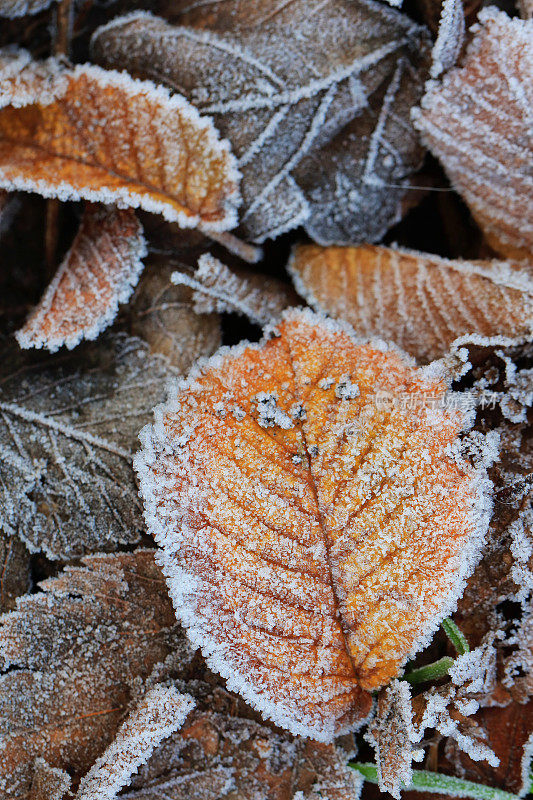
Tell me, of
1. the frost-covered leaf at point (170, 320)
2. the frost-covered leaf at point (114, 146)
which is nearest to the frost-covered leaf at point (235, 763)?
the frost-covered leaf at point (170, 320)

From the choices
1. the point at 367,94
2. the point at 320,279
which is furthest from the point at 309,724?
the point at 367,94

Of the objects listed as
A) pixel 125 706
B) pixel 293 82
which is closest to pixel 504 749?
pixel 125 706

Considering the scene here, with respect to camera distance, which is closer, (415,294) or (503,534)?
(503,534)

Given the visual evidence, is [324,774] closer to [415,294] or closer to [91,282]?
[415,294]

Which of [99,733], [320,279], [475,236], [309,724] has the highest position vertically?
[475,236]

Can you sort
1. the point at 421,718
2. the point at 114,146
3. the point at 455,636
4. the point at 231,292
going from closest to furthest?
the point at 421,718 → the point at 455,636 → the point at 114,146 → the point at 231,292

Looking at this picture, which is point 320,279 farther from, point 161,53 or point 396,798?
point 396,798
